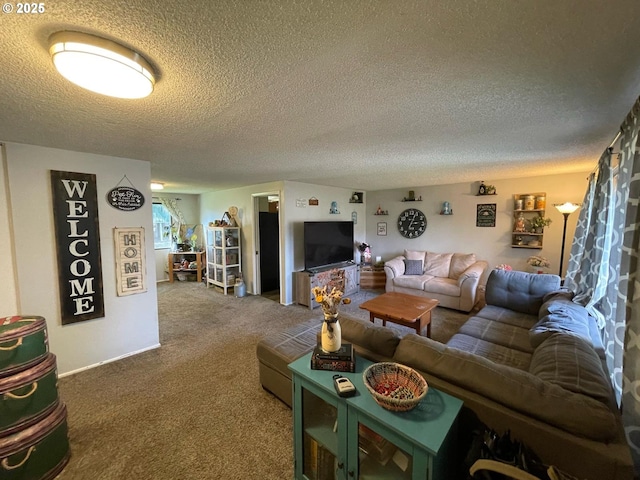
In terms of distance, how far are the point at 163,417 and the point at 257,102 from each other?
2379 millimetres

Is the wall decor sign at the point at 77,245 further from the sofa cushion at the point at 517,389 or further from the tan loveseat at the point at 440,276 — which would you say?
the tan loveseat at the point at 440,276

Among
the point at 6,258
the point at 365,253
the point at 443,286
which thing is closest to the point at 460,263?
the point at 443,286

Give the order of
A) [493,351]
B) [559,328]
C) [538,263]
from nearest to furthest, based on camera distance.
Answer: [559,328] → [493,351] → [538,263]

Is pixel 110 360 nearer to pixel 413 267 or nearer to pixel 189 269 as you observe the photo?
pixel 189 269

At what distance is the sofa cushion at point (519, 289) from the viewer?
9.52 feet

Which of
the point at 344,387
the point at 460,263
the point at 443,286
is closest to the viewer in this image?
the point at 344,387

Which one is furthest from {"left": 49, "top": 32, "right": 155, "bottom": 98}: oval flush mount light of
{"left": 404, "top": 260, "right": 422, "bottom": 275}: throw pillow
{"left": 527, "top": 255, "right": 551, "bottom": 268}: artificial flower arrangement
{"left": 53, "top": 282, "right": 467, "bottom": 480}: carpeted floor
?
{"left": 527, "top": 255, "right": 551, "bottom": 268}: artificial flower arrangement

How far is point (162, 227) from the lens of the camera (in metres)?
6.48

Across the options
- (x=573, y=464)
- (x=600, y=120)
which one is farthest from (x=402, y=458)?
(x=600, y=120)

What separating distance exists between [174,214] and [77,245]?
4256 millimetres

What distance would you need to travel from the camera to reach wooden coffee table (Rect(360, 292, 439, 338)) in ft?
9.64

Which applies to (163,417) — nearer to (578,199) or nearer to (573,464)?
(573,464)

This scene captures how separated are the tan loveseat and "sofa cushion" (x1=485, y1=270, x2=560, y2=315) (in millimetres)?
890

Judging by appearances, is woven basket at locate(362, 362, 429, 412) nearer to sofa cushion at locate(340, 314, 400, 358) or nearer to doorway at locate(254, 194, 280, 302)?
sofa cushion at locate(340, 314, 400, 358)
